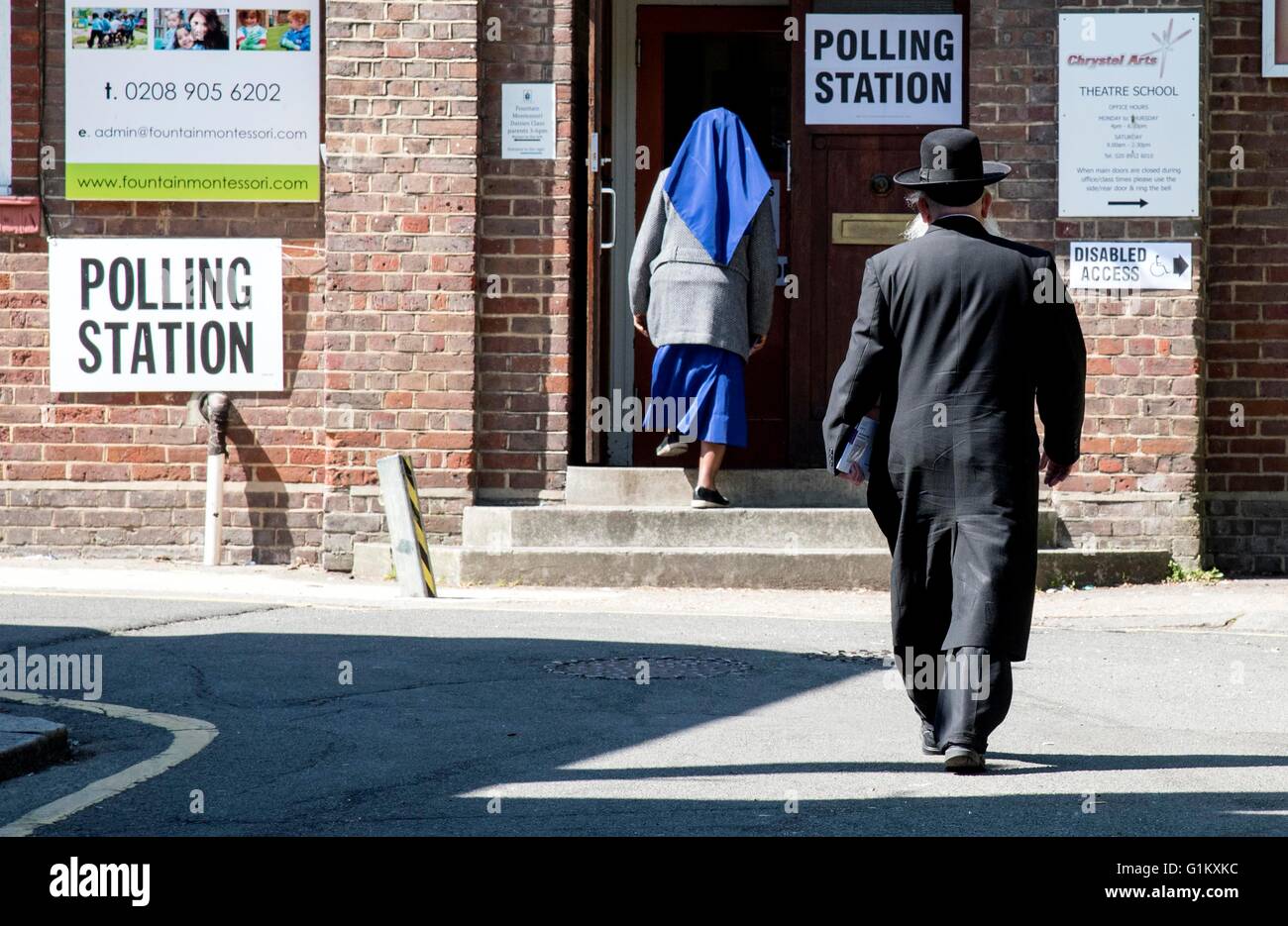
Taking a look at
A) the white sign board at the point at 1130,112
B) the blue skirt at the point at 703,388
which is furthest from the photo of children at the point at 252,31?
the white sign board at the point at 1130,112

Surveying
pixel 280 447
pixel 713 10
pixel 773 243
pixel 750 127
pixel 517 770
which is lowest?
pixel 517 770

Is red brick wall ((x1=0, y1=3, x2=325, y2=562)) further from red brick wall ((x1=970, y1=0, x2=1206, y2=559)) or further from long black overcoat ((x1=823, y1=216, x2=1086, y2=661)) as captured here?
long black overcoat ((x1=823, y1=216, x2=1086, y2=661))

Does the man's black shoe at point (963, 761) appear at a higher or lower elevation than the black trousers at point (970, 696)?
lower

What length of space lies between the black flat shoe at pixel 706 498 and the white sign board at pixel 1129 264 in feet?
8.52

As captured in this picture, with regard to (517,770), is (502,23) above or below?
above

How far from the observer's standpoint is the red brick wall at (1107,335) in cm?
1148

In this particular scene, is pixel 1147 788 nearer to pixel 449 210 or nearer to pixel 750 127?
pixel 449 210

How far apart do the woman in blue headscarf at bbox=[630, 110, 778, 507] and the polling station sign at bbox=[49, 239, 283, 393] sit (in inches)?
104

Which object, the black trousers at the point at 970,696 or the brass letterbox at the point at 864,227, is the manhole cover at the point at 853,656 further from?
the brass letterbox at the point at 864,227

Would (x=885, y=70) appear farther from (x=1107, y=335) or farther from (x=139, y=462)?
(x=139, y=462)

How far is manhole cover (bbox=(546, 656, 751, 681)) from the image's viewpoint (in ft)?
24.8

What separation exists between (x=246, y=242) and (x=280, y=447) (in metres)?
1.37
